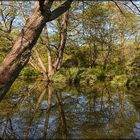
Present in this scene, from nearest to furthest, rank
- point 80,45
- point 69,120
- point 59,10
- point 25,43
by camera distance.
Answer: point 25,43 → point 59,10 → point 69,120 → point 80,45

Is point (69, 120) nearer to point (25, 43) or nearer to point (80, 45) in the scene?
point (25, 43)

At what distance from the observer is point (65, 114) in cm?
1121

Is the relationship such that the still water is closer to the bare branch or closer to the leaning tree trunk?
the leaning tree trunk

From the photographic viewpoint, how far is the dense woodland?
25953 millimetres

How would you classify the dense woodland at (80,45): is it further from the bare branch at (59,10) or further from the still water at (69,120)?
the bare branch at (59,10)

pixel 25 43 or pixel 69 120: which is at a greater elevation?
pixel 25 43

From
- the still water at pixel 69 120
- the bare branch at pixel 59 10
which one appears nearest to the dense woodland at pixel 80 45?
the still water at pixel 69 120

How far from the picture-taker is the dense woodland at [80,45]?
26.0 m

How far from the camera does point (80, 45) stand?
35.8 m

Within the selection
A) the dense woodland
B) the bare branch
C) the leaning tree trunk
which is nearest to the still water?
the dense woodland

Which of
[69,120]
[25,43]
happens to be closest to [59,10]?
[25,43]

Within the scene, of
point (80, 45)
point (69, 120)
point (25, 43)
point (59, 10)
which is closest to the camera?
point (25, 43)

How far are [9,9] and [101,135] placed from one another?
22.5 meters

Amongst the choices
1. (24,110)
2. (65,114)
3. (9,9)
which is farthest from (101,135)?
(9,9)
